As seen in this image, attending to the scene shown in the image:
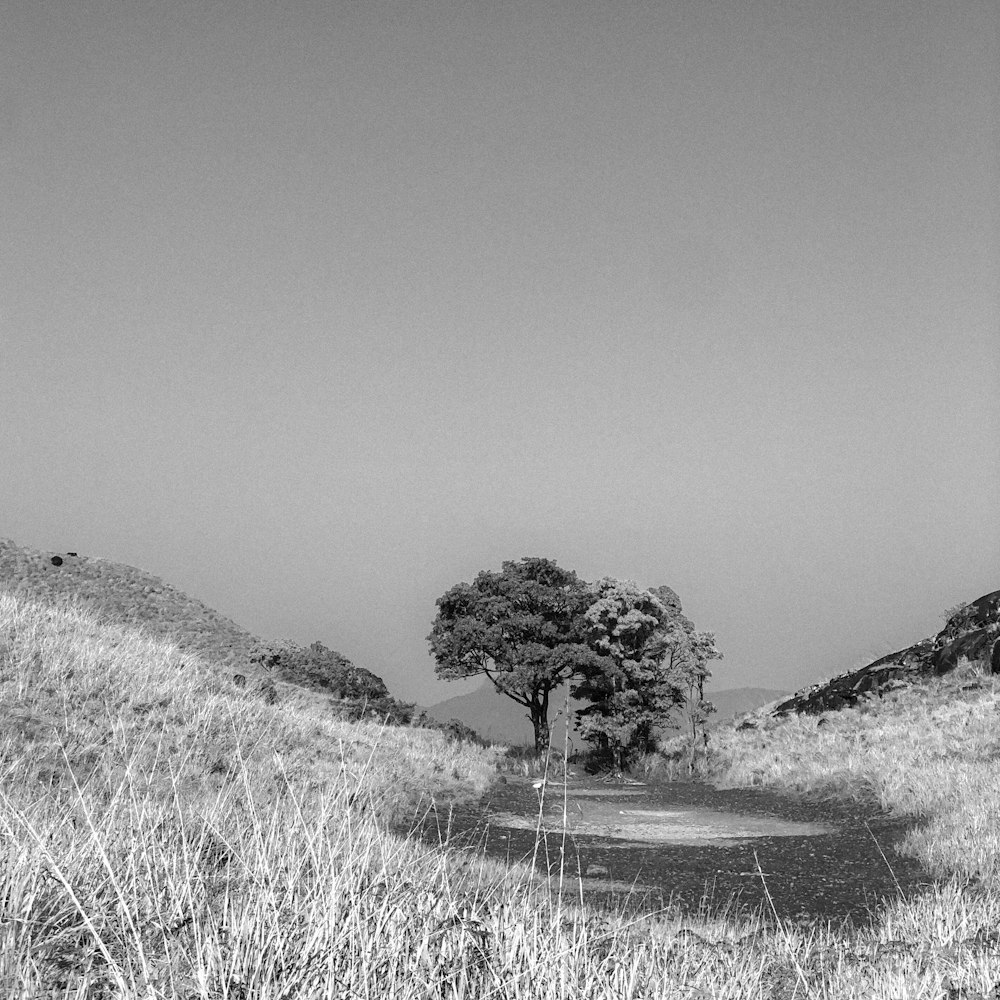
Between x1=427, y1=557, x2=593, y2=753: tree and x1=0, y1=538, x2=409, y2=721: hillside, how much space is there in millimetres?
3716

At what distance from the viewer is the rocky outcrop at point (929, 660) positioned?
33300mm

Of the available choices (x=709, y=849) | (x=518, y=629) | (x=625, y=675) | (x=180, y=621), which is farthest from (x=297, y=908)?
(x=180, y=621)

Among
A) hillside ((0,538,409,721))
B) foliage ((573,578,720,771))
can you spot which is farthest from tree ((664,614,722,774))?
hillside ((0,538,409,721))

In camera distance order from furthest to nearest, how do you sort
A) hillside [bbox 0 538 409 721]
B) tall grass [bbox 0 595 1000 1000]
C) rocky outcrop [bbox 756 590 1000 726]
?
hillside [bbox 0 538 409 721], rocky outcrop [bbox 756 590 1000 726], tall grass [bbox 0 595 1000 1000]

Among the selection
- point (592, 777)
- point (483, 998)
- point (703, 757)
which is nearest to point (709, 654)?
point (703, 757)

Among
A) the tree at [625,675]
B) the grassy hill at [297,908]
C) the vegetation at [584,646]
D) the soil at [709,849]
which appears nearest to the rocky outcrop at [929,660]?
the vegetation at [584,646]

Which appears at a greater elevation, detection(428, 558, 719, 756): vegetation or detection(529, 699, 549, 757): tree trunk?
detection(428, 558, 719, 756): vegetation

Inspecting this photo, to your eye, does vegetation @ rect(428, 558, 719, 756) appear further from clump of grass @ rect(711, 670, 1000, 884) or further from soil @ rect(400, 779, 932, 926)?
Result: soil @ rect(400, 779, 932, 926)

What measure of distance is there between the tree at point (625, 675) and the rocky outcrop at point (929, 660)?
989cm

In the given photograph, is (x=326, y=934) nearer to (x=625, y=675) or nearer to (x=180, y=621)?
(x=625, y=675)

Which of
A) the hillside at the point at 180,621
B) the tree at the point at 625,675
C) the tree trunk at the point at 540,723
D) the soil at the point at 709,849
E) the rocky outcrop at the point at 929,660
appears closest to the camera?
the soil at the point at 709,849

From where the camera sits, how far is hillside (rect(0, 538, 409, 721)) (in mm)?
34312

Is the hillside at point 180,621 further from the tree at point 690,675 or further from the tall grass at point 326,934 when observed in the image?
the tall grass at point 326,934

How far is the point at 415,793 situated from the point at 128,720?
5742 millimetres
